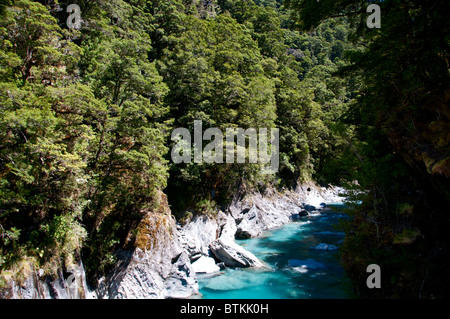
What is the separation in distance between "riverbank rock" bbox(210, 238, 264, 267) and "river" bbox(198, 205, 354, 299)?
1.28ft

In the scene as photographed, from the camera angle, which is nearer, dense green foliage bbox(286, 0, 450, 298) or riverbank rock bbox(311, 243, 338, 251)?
dense green foliage bbox(286, 0, 450, 298)

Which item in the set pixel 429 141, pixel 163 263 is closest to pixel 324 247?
pixel 163 263

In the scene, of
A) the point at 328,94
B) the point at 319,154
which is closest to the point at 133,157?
the point at 319,154

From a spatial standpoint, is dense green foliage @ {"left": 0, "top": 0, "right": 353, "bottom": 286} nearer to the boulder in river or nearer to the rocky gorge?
the rocky gorge

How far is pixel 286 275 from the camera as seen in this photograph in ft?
37.3

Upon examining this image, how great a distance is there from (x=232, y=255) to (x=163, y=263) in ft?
12.8

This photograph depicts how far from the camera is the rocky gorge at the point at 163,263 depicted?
24.0 ft

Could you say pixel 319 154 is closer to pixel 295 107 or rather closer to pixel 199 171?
pixel 295 107

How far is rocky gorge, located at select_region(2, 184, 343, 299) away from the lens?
730 cm

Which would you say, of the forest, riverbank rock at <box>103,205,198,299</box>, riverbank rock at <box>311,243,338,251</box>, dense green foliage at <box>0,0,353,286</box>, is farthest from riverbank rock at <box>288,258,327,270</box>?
dense green foliage at <box>0,0,353,286</box>

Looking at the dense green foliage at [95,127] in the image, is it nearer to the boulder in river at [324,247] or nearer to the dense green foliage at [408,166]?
the dense green foliage at [408,166]

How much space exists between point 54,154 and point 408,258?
392 inches

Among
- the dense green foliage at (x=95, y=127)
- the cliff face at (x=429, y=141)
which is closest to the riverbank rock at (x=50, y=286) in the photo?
the dense green foliage at (x=95, y=127)

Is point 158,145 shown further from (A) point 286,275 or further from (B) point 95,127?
(A) point 286,275
